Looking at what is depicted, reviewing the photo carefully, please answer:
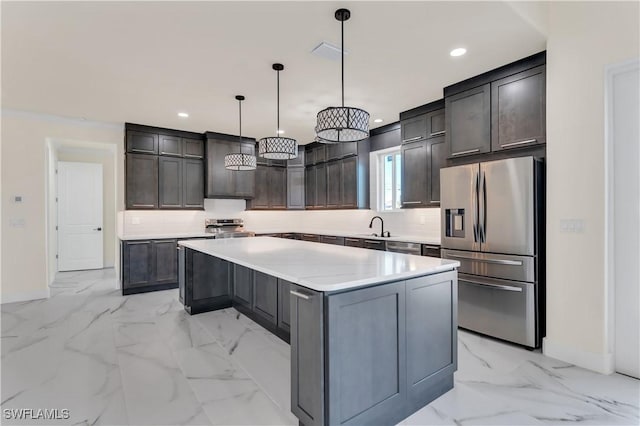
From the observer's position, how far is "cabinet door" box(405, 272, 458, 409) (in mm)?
1979

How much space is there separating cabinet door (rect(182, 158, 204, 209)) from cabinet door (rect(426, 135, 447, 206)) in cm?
389

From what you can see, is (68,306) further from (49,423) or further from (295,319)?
(295,319)

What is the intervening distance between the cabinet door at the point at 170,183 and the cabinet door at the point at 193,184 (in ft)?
0.27

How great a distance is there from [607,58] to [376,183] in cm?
335

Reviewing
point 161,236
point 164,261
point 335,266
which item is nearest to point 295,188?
point 161,236

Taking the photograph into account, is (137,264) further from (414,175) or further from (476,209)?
(476,209)

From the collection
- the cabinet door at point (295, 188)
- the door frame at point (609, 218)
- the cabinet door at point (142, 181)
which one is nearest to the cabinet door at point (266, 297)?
the door frame at point (609, 218)

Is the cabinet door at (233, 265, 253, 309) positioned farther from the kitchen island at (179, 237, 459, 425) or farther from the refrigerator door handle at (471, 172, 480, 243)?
the refrigerator door handle at (471, 172, 480, 243)

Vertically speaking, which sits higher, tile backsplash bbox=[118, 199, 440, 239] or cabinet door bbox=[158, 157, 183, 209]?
cabinet door bbox=[158, 157, 183, 209]

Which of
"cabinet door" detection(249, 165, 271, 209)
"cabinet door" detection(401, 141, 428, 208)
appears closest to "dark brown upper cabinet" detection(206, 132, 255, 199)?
"cabinet door" detection(249, 165, 271, 209)

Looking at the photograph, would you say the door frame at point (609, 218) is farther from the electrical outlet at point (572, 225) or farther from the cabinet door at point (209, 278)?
the cabinet door at point (209, 278)

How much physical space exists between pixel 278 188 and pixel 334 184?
1.31 metres

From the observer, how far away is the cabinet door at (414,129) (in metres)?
4.41

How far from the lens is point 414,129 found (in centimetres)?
453
